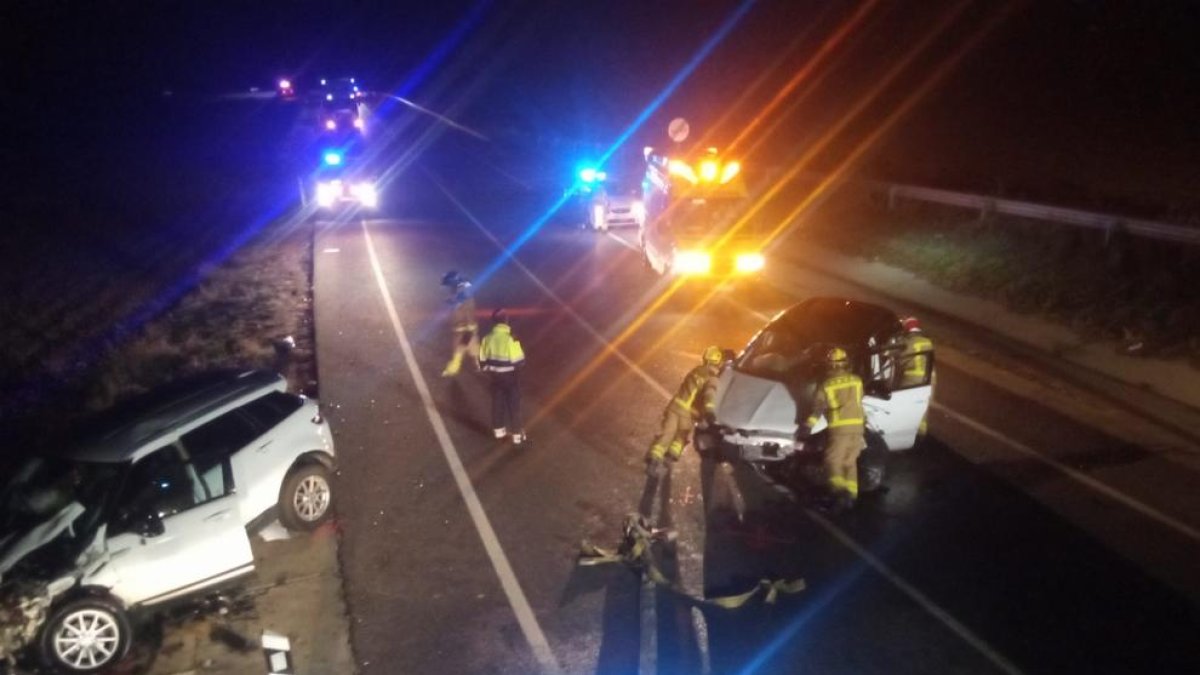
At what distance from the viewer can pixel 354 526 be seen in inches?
352

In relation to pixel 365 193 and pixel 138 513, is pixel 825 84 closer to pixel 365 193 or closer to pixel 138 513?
pixel 365 193

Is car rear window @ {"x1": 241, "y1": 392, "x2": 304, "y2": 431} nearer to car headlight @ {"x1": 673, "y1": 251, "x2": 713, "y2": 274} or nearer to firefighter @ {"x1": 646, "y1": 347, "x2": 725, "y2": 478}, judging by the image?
firefighter @ {"x1": 646, "y1": 347, "x2": 725, "y2": 478}

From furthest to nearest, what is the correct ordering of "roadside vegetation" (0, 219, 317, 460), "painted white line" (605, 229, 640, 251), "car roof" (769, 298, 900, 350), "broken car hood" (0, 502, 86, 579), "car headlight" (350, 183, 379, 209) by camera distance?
1. "car headlight" (350, 183, 379, 209)
2. "painted white line" (605, 229, 640, 251)
3. "roadside vegetation" (0, 219, 317, 460)
4. "car roof" (769, 298, 900, 350)
5. "broken car hood" (0, 502, 86, 579)

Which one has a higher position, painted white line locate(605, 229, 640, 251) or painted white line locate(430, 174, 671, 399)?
painted white line locate(605, 229, 640, 251)

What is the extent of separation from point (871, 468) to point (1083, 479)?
221cm

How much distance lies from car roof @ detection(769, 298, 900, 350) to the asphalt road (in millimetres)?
1351

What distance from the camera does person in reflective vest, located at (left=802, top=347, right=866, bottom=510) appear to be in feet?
28.0

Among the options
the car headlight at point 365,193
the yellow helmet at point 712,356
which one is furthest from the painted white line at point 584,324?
the car headlight at point 365,193

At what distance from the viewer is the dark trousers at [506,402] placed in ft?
35.0

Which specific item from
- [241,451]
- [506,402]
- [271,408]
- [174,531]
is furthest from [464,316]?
[174,531]

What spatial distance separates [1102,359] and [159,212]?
104ft

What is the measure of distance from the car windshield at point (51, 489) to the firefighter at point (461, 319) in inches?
221

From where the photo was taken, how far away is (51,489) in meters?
7.35

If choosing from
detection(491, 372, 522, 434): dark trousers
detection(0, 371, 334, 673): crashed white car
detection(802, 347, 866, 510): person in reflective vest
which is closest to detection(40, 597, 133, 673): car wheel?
detection(0, 371, 334, 673): crashed white car
